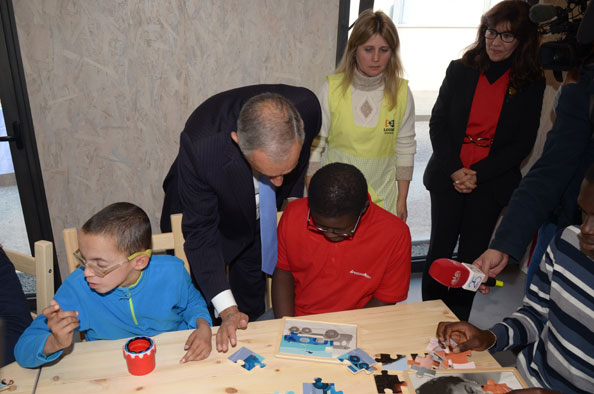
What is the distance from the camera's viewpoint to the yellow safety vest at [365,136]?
258 cm

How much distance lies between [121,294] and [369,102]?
5.23 feet

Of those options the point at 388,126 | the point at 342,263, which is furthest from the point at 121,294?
the point at 388,126

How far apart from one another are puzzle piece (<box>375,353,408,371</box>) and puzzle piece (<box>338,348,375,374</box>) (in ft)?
0.10

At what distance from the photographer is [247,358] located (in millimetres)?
1493

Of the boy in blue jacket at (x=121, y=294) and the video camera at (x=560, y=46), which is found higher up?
the video camera at (x=560, y=46)

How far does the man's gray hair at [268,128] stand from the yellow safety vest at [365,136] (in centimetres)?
101

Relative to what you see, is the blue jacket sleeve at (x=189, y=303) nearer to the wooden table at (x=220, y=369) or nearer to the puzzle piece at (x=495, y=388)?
the wooden table at (x=220, y=369)

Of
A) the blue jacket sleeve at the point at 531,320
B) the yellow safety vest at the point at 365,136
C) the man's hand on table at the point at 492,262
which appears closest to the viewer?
the blue jacket sleeve at the point at 531,320

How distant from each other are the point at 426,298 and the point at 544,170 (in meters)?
1.31

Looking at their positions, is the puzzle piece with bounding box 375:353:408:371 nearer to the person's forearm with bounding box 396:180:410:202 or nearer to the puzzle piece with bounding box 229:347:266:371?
the puzzle piece with bounding box 229:347:266:371

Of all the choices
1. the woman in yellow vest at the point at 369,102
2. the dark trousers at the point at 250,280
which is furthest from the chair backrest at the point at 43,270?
the woman in yellow vest at the point at 369,102

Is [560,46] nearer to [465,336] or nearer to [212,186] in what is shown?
[465,336]

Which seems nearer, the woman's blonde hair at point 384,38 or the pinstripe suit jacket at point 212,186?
the pinstripe suit jacket at point 212,186

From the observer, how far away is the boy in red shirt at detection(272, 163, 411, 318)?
1928 mm
